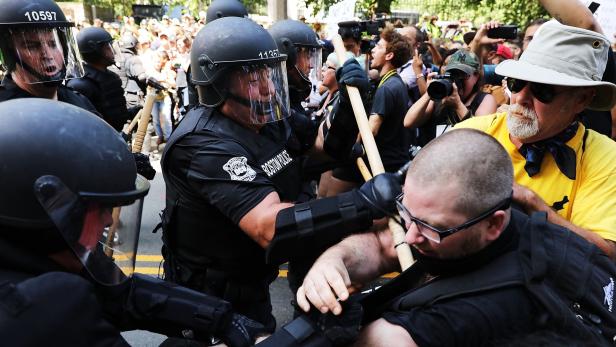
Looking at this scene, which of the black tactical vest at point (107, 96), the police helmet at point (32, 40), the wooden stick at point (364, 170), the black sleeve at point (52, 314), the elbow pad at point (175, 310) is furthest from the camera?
the black tactical vest at point (107, 96)

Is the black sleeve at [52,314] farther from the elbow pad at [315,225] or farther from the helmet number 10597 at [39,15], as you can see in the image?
the helmet number 10597 at [39,15]

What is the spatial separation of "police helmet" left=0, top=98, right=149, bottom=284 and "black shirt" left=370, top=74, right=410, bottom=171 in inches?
113

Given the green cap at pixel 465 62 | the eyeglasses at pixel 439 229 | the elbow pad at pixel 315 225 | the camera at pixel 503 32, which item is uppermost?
the camera at pixel 503 32

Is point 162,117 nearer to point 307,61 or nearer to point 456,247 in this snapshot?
point 307,61

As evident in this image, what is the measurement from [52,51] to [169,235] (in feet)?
5.25

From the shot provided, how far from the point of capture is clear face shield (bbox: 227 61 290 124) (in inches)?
94.7

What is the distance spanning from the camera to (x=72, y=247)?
139 centimetres

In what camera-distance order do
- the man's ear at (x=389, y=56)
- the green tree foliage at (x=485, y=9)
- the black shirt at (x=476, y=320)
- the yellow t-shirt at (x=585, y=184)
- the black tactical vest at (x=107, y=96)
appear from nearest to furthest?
the black shirt at (x=476, y=320) → the yellow t-shirt at (x=585, y=184) → the man's ear at (x=389, y=56) → the black tactical vest at (x=107, y=96) → the green tree foliage at (x=485, y=9)

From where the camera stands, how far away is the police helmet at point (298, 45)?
Answer: 3996mm

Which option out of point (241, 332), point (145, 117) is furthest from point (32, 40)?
point (241, 332)

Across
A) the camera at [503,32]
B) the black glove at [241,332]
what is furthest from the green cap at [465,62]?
the black glove at [241,332]

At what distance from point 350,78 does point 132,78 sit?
22.2 feet

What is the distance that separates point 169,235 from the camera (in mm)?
2400

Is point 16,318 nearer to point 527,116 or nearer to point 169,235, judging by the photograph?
point 169,235
